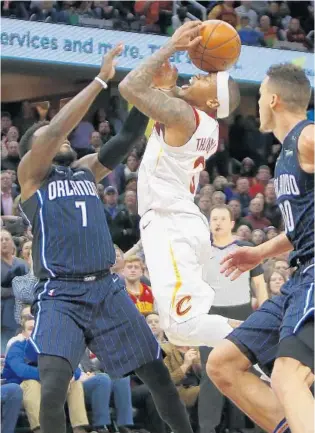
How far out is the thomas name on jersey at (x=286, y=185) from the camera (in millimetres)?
4426

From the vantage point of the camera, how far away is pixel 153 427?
8.16m

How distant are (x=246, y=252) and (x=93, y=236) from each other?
907mm

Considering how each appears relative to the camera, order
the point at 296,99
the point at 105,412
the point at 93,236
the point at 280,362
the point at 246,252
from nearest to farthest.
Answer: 1. the point at 280,362
2. the point at 296,99
3. the point at 246,252
4. the point at 93,236
5. the point at 105,412

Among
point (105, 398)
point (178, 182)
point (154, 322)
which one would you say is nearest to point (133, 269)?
point (154, 322)

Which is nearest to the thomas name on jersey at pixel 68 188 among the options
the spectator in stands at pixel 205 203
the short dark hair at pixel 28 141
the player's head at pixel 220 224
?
the short dark hair at pixel 28 141

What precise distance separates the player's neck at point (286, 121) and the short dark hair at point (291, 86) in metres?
0.03

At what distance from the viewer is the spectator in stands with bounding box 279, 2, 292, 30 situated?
55.7 ft

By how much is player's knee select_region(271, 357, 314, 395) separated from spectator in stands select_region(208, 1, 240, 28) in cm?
1186

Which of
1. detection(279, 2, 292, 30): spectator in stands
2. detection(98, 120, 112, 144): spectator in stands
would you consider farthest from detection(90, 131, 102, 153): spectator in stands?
detection(279, 2, 292, 30): spectator in stands

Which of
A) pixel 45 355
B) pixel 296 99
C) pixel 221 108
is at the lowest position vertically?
pixel 45 355

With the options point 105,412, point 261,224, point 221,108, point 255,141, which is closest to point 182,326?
point 221,108

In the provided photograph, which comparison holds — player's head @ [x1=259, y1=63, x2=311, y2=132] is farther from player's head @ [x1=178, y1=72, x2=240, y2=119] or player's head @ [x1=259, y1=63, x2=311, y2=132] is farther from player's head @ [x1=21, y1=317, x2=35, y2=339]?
player's head @ [x1=21, y1=317, x2=35, y2=339]

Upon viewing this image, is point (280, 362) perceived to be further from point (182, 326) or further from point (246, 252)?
point (182, 326)

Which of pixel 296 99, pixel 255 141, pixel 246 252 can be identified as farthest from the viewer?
pixel 255 141
